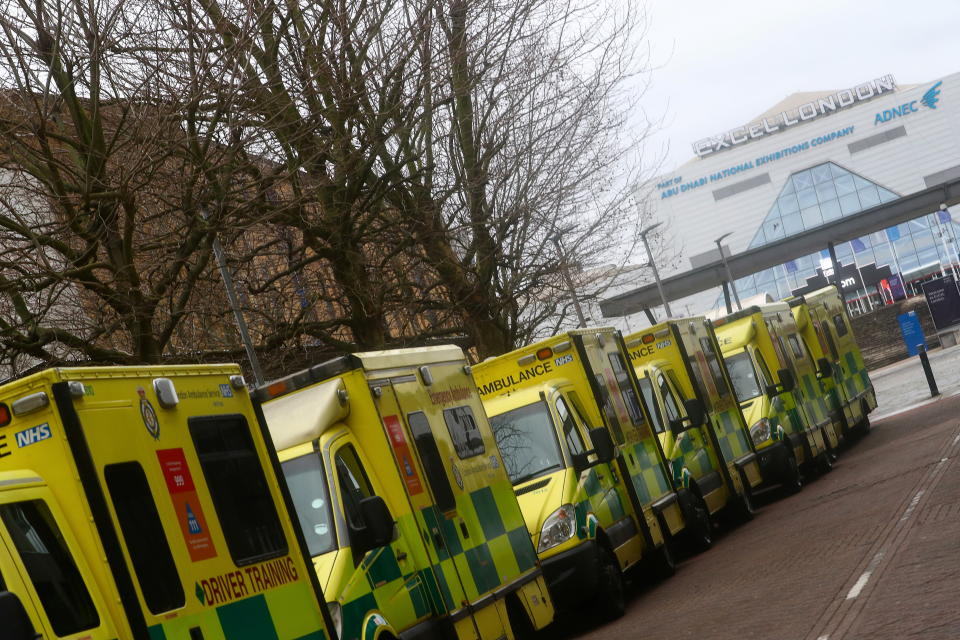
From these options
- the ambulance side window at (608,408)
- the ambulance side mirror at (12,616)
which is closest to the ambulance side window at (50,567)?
the ambulance side mirror at (12,616)

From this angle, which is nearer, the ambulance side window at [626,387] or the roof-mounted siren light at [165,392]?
the roof-mounted siren light at [165,392]

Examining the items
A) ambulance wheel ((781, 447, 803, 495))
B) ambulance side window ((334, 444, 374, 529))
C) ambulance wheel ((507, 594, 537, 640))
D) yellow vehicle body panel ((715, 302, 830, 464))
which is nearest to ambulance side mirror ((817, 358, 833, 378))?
yellow vehicle body panel ((715, 302, 830, 464))

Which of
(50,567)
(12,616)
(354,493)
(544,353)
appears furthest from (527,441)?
(12,616)

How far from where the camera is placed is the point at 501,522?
11023mm

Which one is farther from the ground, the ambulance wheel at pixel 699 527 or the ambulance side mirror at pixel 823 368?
the ambulance side mirror at pixel 823 368

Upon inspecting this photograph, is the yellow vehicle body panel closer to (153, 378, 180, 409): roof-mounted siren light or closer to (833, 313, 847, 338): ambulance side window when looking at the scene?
(833, 313, 847, 338): ambulance side window

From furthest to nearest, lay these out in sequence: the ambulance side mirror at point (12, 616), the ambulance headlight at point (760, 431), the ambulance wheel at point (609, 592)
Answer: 1. the ambulance headlight at point (760, 431)
2. the ambulance wheel at point (609, 592)
3. the ambulance side mirror at point (12, 616)

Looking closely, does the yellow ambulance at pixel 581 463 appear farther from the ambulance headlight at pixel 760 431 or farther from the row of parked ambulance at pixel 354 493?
the ambulance headlight at pixel 760 431

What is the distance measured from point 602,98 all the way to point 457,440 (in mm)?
10945

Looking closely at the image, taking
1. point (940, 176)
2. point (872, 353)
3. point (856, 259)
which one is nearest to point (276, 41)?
point (872, 353)

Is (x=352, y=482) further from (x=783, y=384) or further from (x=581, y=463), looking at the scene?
(x=783, y=384)

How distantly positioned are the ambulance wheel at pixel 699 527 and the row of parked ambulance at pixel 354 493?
38 mm

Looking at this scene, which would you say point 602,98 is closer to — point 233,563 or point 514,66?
point 514,66

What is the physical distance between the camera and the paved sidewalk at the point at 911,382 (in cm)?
3222
